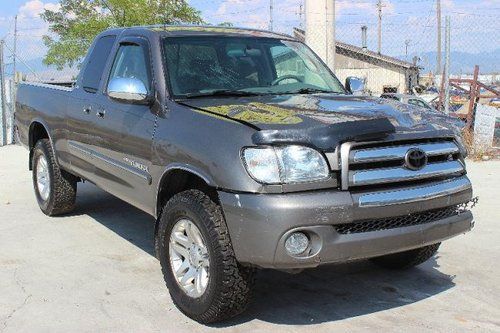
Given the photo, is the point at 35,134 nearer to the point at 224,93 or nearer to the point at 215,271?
the point at 224,93

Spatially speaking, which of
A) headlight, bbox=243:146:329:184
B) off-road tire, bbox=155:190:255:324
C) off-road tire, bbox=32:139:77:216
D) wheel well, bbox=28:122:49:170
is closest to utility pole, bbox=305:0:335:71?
wheel well, bbox=28:122:49:170

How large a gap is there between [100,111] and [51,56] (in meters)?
20.9

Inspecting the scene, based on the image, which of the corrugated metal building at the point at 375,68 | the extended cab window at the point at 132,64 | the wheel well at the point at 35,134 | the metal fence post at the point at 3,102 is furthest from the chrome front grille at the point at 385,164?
the corrugated metal building at the point at 375,68

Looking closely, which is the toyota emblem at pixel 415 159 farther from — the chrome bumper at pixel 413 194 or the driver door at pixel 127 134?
the driver door at pixel 127 134

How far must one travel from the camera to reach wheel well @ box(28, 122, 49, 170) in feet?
23.0

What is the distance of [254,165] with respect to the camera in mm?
3492

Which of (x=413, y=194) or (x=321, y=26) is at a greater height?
(x=321, y=26)

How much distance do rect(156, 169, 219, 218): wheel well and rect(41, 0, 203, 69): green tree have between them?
574 inches

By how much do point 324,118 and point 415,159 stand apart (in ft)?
1.99

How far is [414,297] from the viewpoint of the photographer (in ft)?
14.6

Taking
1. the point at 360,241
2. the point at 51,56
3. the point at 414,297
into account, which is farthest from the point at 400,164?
the point at 51,56

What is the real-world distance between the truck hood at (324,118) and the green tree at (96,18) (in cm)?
1458

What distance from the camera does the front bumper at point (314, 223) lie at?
3395 millimetres

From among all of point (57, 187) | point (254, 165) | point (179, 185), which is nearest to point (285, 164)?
point (254, 165)
